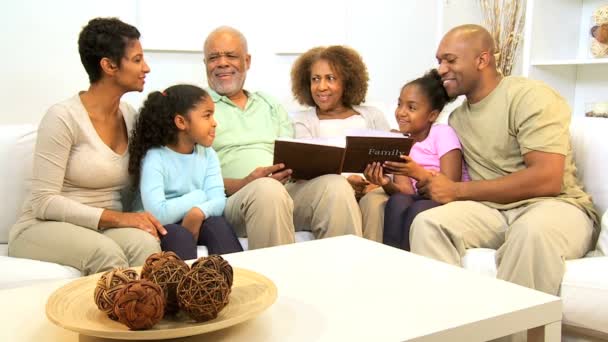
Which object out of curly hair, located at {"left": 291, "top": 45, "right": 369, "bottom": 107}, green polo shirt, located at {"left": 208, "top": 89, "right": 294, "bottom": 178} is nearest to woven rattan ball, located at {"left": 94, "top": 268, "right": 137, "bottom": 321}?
green polo shirt, located at {"left": 208, "top": 89, "right": 294, "bottom": 178}

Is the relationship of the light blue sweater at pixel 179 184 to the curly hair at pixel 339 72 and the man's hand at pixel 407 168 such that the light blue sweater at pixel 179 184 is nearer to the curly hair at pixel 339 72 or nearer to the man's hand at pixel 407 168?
the man's hand at pixel 407 168

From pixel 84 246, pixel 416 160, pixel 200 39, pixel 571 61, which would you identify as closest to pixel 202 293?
pixel 84 246

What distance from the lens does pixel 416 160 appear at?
7.83 feet

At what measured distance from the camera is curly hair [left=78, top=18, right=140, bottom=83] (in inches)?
80.0

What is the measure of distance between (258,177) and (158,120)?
41cm

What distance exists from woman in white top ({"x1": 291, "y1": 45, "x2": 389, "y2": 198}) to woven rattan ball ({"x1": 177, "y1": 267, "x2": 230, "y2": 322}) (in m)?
1.54

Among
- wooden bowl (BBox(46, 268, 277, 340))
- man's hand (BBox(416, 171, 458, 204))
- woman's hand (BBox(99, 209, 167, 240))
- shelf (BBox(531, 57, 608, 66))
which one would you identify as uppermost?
shelf (BBox(531, 57, 608, 66))

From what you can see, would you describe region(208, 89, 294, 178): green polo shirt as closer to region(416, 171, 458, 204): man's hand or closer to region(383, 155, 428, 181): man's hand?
region(383, 155, 428, 181): man's hand

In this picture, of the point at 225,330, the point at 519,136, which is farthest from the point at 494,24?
the point at 225,330

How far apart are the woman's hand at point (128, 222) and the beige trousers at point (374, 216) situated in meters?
0.76

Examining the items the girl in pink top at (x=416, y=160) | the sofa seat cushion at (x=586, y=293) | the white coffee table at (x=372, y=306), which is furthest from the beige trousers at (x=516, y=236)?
the white coffee table at (x=372, y=306)

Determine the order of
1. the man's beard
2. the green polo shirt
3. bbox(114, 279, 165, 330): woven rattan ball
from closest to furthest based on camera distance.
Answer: bbox(114, 279, 165, 330): woven rattan ball, the green polo shirt, the man's beard

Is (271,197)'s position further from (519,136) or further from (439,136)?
(519,136)

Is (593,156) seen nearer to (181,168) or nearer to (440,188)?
(440,188)
